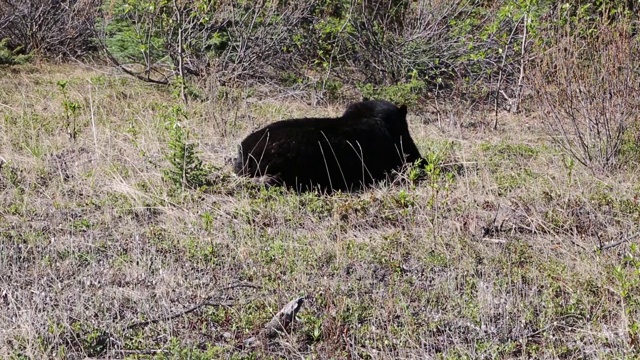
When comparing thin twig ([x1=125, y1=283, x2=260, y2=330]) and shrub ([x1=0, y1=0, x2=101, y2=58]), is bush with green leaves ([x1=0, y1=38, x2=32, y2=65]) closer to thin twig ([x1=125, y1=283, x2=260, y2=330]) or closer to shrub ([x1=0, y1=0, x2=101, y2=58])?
shrub ([x1=0, y1=0, x2=101, y2=58])

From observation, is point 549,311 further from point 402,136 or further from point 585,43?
point 585,43

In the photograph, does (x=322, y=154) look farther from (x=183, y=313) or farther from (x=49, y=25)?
(x=49, y=25)

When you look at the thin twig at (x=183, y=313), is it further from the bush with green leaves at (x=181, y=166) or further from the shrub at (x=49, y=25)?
the shrub at (x=49, y=25)

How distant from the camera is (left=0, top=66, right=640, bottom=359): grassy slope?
4176mm

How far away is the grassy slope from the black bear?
24cm

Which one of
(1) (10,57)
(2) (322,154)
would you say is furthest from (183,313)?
(1) (10,57)

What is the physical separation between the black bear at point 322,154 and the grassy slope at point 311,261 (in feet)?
0.79

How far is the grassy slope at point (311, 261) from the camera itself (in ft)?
13.7

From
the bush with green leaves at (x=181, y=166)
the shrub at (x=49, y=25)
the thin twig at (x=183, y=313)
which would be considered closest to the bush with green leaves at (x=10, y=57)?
the shrub at (x=49, y=25)

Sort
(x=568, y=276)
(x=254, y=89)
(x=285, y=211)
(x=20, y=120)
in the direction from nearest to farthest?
(x=568, y=276) → (x=285, y=211) → (x=20, y=120) → (x=254, y=89)

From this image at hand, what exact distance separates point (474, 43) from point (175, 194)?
7.71 metres

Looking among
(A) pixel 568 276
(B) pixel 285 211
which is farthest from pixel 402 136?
(A) pixel 568 276

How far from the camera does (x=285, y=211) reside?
635 centimetres

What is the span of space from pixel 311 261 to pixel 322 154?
1900 mm
